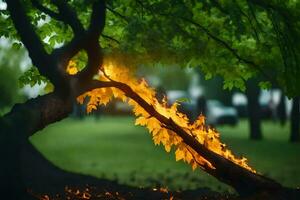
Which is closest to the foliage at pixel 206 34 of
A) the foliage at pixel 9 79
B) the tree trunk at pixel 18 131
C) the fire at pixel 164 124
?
the fire at pixel 164 124

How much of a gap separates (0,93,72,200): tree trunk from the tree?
A: 0.01m

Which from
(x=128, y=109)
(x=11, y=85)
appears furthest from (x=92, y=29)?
(x=128, y=109)

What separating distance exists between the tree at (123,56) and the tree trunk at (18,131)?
1 cm

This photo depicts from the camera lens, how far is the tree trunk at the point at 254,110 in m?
31.0

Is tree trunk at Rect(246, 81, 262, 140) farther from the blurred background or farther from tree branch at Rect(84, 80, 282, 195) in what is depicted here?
tree branch at Rect(84, 80, 282, 195)

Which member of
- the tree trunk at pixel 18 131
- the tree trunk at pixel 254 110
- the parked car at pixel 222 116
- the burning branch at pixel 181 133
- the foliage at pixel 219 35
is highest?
the parked car at pixel 222 116

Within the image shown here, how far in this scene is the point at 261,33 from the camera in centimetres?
1086

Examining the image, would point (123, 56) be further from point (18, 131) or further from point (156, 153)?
point (156, 153)

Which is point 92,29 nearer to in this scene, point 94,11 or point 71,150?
point 94,11

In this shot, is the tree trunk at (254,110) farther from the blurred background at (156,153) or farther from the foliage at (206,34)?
the foliage at (206,34)

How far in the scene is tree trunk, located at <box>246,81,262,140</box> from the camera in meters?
31.0

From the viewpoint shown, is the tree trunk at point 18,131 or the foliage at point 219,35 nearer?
the tree trunk at point 18,131

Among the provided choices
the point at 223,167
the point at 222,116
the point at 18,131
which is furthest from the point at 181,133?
the point at 222,116

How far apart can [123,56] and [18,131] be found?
2354 millimetres
